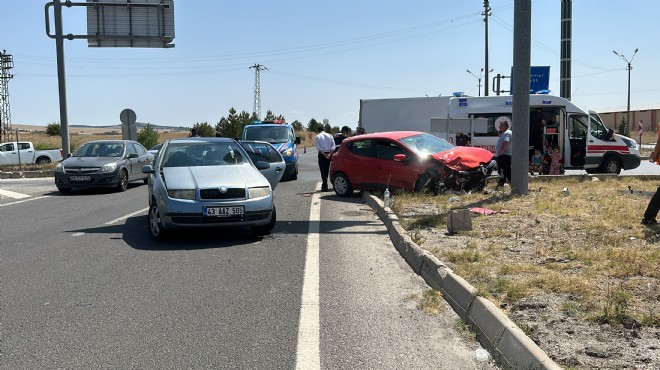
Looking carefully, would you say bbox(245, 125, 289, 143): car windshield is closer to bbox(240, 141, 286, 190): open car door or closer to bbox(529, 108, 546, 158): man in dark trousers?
bbox(240, 141, 286, 190): open car door

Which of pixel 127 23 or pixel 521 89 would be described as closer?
pixel 521 89

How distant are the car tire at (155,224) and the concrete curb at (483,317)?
143 inches

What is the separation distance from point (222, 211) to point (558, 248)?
14.5 feet

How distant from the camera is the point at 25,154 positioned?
33.7m

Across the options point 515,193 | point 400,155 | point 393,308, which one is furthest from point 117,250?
point 515,193

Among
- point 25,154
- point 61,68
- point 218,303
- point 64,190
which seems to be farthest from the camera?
point 25,154

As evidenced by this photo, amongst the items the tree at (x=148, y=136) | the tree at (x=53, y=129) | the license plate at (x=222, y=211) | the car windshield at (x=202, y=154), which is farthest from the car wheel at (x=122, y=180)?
the tree at (x=53, y=129)

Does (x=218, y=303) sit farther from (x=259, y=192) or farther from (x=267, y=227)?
(x=267, y=227)

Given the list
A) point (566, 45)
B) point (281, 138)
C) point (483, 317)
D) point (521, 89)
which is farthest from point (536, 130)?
point (483, 317)

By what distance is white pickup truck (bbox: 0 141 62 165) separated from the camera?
108 ft

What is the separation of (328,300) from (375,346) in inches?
48.4

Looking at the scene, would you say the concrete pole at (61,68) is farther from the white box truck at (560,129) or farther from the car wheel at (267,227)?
the car wheel at (267,227)

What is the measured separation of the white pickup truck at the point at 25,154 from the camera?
3278cm

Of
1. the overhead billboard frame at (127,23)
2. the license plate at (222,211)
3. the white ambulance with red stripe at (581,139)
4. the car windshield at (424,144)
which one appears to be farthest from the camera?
the overhead billboard frame at (127,23)
